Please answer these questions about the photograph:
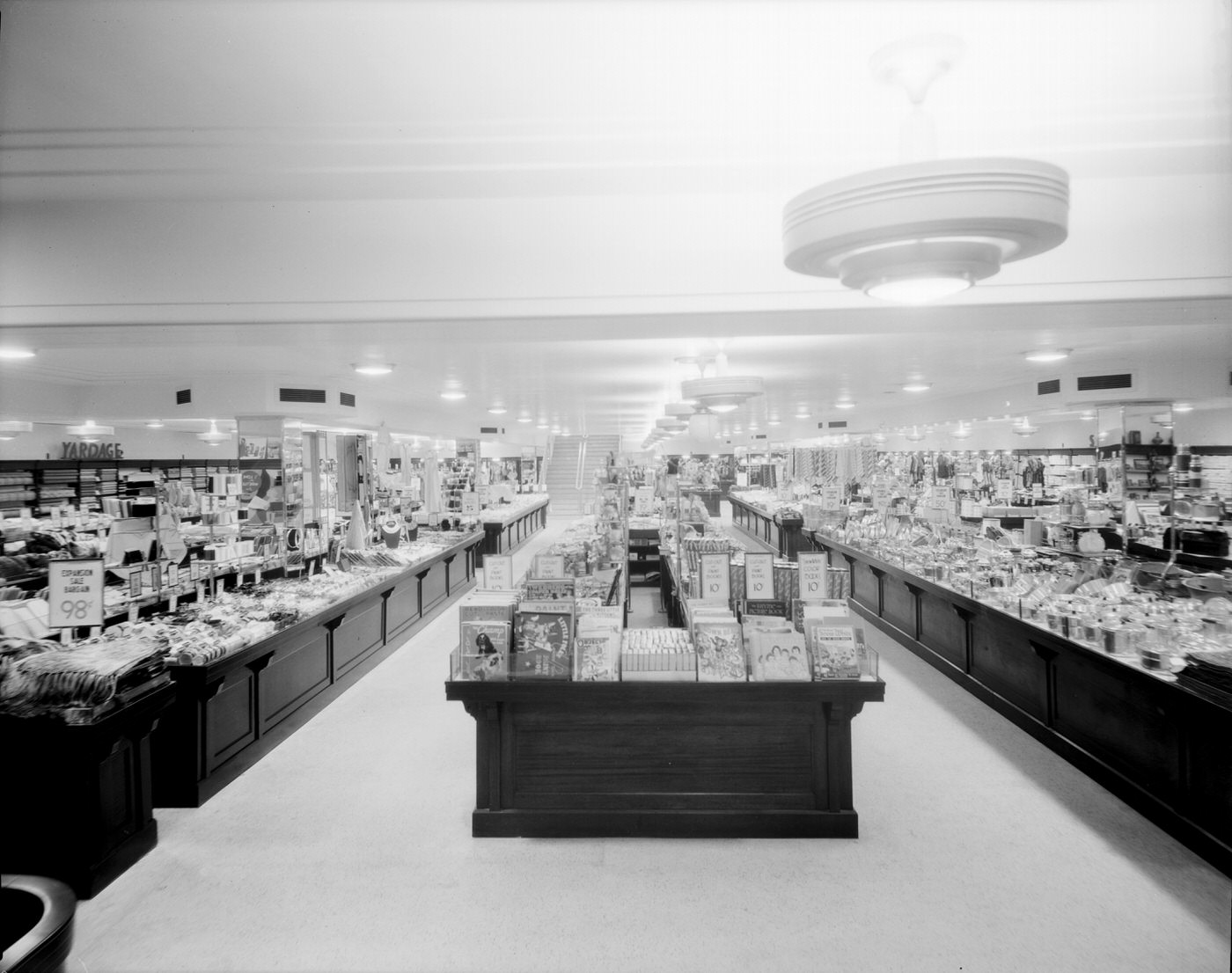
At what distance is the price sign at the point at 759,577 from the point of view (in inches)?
170

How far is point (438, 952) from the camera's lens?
2.93 metres

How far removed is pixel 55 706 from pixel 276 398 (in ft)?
15.6

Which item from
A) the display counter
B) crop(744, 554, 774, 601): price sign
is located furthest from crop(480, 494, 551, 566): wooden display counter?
crop(744, 554, 774, 601): price sign

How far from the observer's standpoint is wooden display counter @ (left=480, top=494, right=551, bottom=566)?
1436cm

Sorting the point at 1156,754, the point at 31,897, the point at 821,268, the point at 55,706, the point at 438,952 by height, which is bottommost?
the point at 438,952

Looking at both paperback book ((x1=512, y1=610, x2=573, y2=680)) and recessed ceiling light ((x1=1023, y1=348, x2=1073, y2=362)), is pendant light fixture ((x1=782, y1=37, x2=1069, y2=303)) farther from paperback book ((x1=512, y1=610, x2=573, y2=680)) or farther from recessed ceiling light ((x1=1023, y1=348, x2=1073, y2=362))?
recessed ceiling light ((x1=1023, y1=348, x2=1073, y2=362))

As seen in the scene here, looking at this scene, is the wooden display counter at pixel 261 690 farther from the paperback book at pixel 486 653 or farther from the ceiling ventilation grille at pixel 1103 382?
the ceiling ventilation grille at pixel 1103 382

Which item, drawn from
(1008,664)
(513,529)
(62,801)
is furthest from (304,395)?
(513,529)

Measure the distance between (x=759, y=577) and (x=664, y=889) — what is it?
74.0 inches

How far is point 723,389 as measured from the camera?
4039mm

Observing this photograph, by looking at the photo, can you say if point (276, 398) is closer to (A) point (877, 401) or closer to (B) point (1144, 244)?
(B) point (1144, 244)

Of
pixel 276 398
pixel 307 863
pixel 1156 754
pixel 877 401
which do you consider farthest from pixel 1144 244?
pixel 877 401

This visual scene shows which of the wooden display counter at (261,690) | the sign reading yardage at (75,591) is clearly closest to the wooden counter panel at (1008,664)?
the wooden display counter at (261,690)

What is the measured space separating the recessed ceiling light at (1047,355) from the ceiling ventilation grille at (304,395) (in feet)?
25.3
